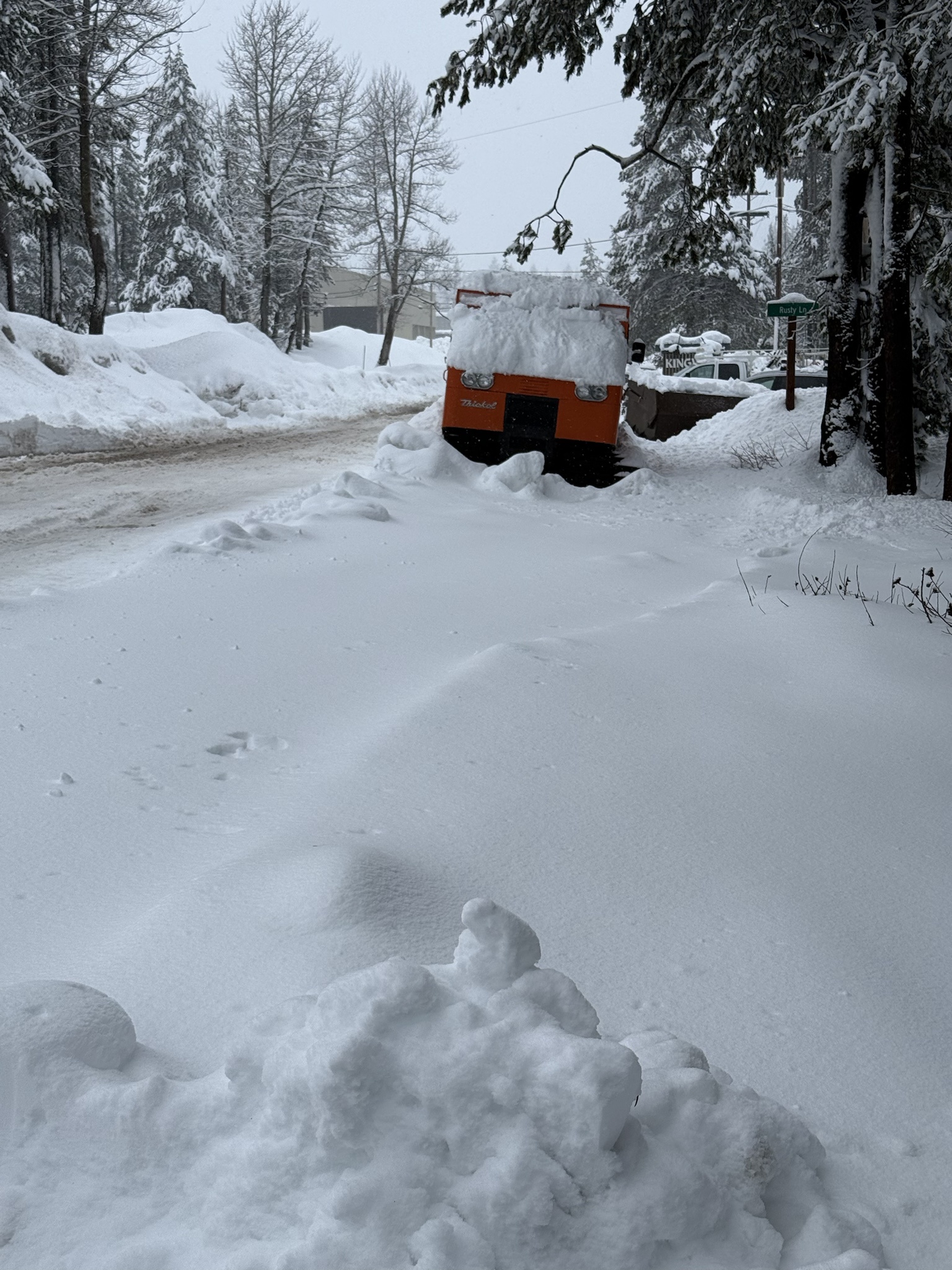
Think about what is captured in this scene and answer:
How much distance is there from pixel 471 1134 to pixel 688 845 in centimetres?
161

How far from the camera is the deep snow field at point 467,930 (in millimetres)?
1519

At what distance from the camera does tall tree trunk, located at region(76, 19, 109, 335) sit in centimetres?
2045

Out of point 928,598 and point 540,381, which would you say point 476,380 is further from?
point 928,598

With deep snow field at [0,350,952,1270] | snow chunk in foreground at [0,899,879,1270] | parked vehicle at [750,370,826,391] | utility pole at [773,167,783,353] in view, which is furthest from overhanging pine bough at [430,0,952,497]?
utility pole at [773,167,783,353]

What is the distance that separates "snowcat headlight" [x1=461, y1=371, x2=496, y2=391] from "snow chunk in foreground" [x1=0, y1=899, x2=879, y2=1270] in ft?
29.7

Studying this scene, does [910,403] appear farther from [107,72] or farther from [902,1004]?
[107,72]

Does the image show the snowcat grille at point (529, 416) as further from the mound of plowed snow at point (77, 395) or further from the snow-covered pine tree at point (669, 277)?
the snow-covered pine tree at point (669, 277)

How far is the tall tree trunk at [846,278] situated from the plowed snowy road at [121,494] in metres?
5.66

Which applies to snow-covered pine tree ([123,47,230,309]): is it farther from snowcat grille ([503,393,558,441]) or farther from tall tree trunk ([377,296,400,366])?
snowcat grille ([503,393,558,441])

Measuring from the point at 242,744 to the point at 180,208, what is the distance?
40.3 metres

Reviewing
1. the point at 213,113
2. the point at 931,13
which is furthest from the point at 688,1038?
the point at 213,113

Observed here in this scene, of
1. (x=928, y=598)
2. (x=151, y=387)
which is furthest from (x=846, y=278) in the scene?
(x=151, y=387)

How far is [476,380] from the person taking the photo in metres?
10.3

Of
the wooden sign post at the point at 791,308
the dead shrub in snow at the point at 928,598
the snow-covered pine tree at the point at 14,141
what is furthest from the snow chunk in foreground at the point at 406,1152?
the snow-covered pine tree at the point at 14,141
